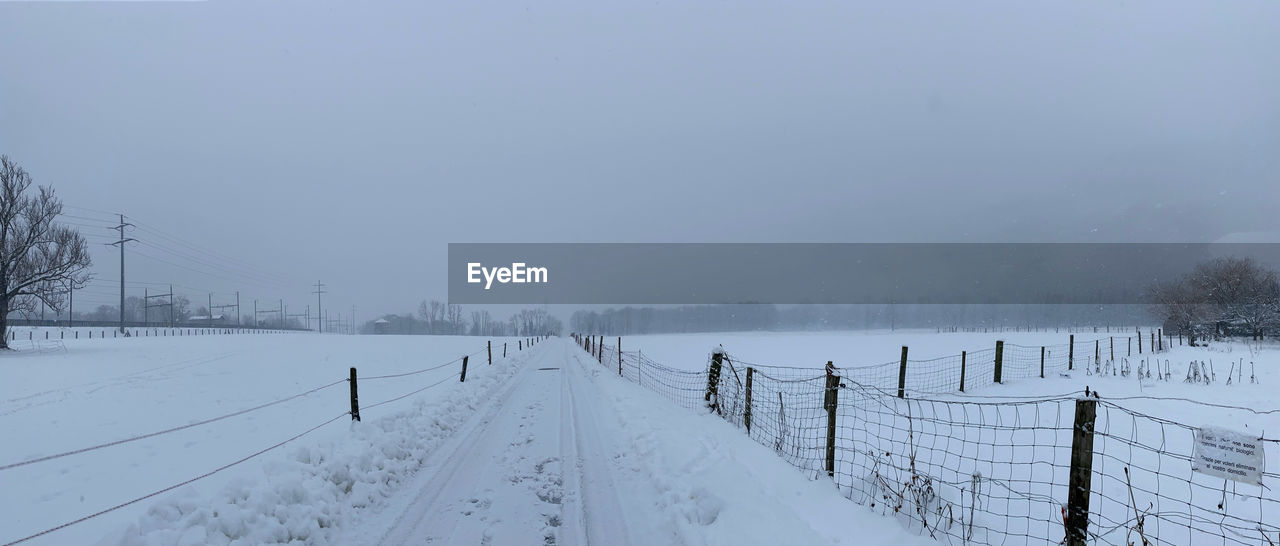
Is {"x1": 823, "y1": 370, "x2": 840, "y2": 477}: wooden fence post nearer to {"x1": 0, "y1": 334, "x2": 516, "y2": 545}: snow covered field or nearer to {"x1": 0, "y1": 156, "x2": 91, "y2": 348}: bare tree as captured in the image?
{"x1": 0, "y1": 334, "x2": 516, "y2": 545}: snow covered field

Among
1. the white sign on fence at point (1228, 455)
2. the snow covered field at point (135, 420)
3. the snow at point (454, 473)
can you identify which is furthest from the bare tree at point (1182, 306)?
the snow covered field at point (135, 420)

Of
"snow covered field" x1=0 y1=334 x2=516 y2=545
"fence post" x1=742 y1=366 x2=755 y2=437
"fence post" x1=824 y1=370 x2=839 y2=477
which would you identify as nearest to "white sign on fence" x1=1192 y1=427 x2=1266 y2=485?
"fence post" x1=824 y1=370 x2=839 y2=477

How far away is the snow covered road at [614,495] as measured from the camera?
14.5 feet

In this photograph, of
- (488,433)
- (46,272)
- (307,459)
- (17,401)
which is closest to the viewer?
(307,459)

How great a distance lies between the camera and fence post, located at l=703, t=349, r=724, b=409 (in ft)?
32.0

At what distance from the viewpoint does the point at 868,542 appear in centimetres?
413

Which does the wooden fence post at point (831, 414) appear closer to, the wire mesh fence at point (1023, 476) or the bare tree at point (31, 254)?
the wire mesh fence at point (1023, 476)

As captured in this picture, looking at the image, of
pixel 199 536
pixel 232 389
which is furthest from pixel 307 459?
→ pixel 232 389

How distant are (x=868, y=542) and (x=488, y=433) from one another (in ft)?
20.1

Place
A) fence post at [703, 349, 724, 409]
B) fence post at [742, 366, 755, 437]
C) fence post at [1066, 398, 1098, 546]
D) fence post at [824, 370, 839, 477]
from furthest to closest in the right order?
fence post at [703, 349, 724, 409] < fence post at [742, 366, 755, 437] < fence post at [824, 370, 839, 477] < fence post at [1066, 398, 1098, 546]

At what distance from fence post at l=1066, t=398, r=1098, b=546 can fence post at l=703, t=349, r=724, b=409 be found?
636 centimetres

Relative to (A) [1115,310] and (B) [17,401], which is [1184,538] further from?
(A) [1115,310]

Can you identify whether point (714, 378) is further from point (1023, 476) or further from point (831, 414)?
point (1023, 476)

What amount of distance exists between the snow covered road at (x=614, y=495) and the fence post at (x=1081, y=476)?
44.2 inches
